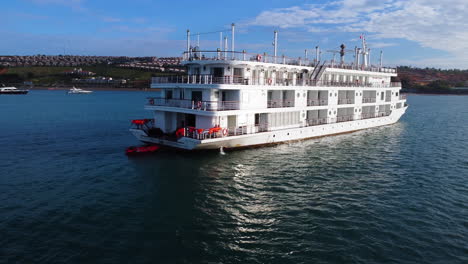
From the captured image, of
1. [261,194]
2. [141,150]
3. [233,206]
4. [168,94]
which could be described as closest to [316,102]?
[168,94]

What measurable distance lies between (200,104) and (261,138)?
24.0 feet

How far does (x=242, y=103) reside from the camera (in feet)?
110

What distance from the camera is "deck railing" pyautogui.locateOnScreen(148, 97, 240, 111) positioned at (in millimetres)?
31747

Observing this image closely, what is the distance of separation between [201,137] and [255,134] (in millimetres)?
6057

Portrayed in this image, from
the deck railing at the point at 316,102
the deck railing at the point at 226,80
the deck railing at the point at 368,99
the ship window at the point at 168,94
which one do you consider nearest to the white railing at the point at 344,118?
the deck railing at the point at 316,102

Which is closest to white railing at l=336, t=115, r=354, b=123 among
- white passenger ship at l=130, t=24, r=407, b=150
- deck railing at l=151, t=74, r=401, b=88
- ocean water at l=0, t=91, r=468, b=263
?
white passenger ship at l=130, t=24, r=407, b=150

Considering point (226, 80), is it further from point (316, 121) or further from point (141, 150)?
point (316, 121)

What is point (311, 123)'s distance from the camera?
43.1 m

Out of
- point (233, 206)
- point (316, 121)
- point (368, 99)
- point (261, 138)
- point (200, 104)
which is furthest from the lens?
point (368, 99)

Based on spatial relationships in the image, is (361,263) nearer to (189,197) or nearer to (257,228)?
(257,228)

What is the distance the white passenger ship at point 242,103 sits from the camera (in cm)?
3183

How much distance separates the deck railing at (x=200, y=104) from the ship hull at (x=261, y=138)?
304 cm

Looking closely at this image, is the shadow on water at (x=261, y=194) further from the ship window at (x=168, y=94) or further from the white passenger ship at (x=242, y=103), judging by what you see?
the ship window at (x=168, y=94)

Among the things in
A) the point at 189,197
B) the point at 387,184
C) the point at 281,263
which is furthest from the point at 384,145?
the point at 281,263
